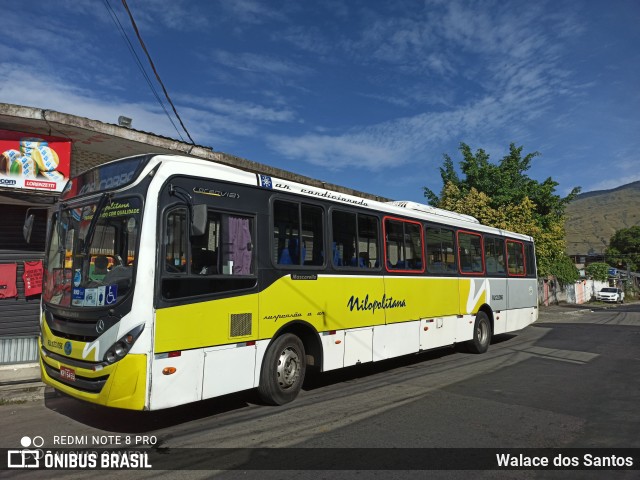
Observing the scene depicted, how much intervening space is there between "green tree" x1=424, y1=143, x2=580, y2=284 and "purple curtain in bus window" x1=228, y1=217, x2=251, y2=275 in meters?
22.6

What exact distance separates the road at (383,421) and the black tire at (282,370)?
0.21 meters

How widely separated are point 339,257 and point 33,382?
19.6ft

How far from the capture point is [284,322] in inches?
249

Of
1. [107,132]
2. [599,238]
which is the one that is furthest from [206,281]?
[599,238]

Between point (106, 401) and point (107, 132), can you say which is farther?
point (107, 132)

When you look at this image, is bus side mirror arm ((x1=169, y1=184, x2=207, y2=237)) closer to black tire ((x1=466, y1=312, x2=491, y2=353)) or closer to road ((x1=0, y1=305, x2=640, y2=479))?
road ((x1=0, y1=305, x2=640, y2=479))

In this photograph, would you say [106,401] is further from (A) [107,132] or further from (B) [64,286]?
(A) [107,132]

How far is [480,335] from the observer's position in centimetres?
1158

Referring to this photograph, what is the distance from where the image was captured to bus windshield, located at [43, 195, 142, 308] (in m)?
4.90

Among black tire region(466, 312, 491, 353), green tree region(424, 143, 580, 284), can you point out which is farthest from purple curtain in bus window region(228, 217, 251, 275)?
green tree region(424, 143, 580, 284)

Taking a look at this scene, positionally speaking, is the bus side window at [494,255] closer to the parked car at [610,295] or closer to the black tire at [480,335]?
the black tire at [480,335]

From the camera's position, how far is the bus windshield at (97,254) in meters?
4.90

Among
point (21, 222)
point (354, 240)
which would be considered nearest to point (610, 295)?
point (354, 240)

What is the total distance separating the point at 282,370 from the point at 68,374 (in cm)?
264
